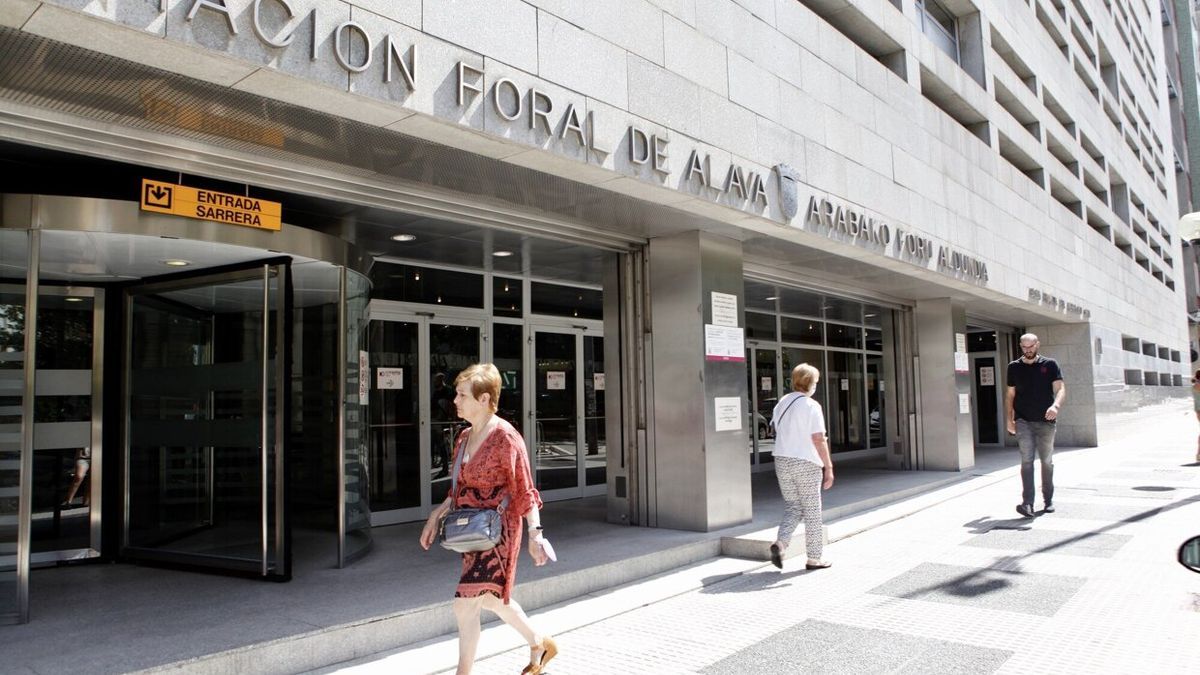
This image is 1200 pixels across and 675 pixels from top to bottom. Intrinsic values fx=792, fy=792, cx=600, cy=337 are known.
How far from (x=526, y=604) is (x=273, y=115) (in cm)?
364

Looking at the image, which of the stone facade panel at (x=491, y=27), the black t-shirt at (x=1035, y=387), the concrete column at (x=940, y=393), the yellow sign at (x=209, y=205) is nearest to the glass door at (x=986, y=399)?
the concrete column at (x=940, y=393)

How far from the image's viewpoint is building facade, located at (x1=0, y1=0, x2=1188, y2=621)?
468 centimetres

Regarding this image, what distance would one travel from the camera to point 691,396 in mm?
8055

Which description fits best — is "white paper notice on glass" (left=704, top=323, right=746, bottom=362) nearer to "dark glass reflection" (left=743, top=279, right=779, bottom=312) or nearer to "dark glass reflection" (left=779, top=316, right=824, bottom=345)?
"dark glass reflection" (left=743, top=279, right=779, bottom=312)

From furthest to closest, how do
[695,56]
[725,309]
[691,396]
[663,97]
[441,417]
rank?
[441,417] < [725,309] < [691,396] < [695,56] < [663,97]

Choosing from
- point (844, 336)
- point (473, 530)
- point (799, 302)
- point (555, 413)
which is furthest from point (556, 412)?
point (844, 336)

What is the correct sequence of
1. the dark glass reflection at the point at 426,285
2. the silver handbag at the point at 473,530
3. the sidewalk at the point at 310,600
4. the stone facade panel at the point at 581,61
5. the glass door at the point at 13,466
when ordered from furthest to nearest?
the dark glass reflection at the point at 426,285, the stone facade panel at the point at 581,61, the glass door at the point at 13,466, the sidewalk at the point at 310,600, the silver handbag at the point at 473,530

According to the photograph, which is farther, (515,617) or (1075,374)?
(1075,374)

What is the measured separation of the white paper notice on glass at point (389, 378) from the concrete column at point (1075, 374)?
15.9 metres

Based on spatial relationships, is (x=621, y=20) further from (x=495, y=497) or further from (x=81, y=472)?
(x=81, y=472)

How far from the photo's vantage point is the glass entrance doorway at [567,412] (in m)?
10.5

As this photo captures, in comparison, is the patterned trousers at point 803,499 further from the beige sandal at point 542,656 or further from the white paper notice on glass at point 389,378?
the white paper notice on glass at point 389,378

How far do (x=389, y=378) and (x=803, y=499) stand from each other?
15.5 ft

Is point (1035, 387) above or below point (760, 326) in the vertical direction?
below
